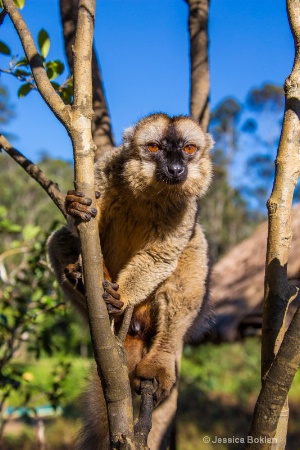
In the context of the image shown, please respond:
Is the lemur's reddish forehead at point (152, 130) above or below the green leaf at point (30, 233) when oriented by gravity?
above

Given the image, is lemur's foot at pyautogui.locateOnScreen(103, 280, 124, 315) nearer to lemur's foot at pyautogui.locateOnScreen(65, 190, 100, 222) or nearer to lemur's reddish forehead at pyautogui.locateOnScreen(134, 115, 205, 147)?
lemur's foot at pyautogui.locateOnScreen(65, 190, 100, 222)

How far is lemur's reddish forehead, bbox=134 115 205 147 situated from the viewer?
342 centimetres

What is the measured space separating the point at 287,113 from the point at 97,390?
76.0 inches

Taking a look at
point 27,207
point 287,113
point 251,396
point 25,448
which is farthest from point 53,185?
point 27,207

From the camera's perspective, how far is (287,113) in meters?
2.37

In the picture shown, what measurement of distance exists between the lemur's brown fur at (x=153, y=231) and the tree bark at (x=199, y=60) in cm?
94

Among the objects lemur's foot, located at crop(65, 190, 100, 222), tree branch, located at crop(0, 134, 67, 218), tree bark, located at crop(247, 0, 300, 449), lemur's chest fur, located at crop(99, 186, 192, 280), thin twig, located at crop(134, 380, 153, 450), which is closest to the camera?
thin twig, located at crop(134, 380, 153, 450)

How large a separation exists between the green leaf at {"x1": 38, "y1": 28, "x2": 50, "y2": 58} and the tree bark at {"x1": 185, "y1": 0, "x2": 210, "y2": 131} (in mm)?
1584

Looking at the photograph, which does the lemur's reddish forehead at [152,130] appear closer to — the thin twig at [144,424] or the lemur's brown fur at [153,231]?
the lemur's brown fur at [153,231]

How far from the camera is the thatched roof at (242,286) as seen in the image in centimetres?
557

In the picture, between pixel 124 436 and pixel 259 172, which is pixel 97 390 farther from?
pixel 259 172

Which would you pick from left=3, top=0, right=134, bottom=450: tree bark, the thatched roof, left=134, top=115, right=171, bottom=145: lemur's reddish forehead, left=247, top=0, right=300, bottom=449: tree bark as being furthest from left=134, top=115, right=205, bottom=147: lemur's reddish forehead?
the thatched roof

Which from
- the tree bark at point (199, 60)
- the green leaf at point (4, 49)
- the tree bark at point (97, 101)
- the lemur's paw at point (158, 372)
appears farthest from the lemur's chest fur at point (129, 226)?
the tree bark at point (199, 60)

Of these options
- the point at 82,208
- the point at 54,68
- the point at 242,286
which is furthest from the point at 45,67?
the point at 242,286
